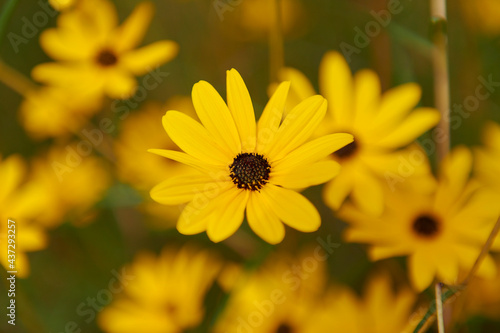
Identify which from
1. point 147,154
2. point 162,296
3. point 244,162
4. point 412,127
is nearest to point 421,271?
point 412,127

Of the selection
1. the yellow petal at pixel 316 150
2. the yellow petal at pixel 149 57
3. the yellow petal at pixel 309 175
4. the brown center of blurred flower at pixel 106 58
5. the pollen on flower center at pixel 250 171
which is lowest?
the yellow petal at pixel 309 175

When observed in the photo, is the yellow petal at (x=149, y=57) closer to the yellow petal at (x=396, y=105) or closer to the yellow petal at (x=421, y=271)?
the yellow petal at (x=396, y=105)

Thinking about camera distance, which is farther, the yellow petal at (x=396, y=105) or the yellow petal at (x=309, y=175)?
the yellow petal at (x=396, y=105)

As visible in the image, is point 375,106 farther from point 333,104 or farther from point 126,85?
point 126,85

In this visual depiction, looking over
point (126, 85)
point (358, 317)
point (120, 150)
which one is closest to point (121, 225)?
point (120, 150)

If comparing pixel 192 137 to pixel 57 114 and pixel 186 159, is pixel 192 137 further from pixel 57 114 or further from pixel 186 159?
pixel 57 114

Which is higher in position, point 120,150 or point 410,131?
point 120,150

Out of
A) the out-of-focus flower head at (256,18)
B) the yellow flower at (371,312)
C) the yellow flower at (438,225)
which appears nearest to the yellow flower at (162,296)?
the yellow flower at (371,312)
